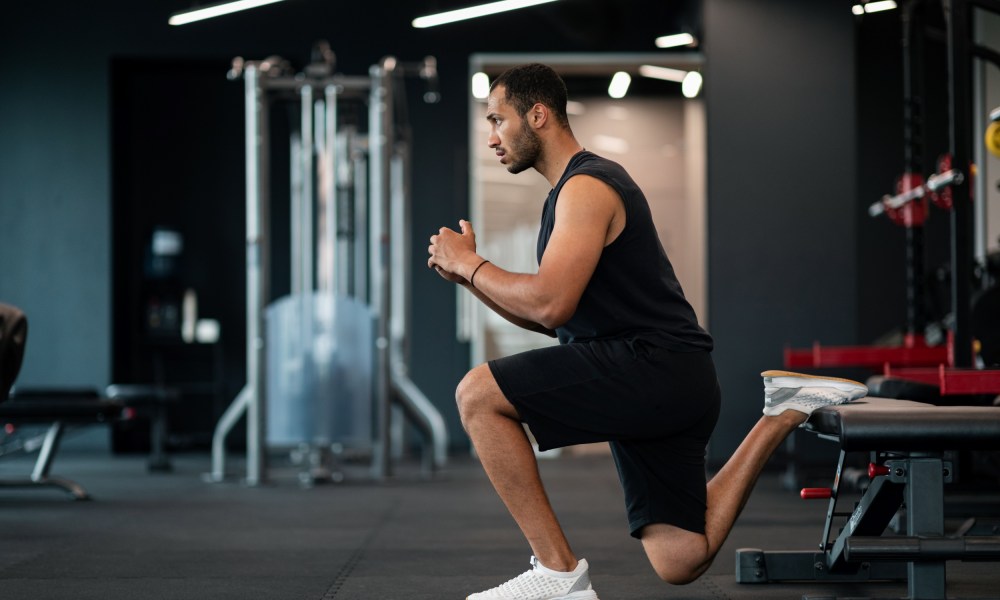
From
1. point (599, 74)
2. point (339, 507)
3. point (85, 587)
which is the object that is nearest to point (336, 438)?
point (339, 507)

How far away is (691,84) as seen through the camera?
838 centimetres

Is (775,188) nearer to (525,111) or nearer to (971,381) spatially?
(971,381)

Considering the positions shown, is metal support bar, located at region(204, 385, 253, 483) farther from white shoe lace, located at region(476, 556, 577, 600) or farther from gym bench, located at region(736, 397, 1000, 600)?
gym bench, located at region(736, 397, 1000, 600)

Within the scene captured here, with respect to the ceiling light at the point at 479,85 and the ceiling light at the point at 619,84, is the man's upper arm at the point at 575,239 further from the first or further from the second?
the ceiling light at the point at 619,84

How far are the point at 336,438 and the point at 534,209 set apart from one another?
2.86 m

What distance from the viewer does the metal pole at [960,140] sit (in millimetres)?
3965

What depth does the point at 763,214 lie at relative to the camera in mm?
6340

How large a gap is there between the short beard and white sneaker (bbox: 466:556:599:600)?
0.88m

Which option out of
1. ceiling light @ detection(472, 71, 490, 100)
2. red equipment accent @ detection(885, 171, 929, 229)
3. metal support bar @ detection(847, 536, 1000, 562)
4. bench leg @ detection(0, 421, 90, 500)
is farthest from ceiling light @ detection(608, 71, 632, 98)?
metal support bar @ detection(847, 536, 1000, 562)

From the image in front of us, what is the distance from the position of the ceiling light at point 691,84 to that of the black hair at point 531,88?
5982 millimetres

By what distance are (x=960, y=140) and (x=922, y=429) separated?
2057 mm

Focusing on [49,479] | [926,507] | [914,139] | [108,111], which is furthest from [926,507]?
[108,111]

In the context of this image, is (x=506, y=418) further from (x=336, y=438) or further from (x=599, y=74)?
(x=599, y=74)

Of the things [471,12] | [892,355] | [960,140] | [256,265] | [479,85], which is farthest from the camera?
[479,85]
